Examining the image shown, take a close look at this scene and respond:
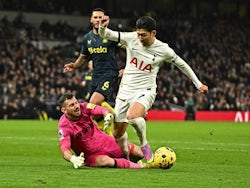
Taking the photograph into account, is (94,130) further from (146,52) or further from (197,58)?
(197,58)

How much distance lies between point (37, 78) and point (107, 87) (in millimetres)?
23162

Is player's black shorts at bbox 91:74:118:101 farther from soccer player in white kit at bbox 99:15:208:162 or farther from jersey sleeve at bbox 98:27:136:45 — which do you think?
jersey sleeve at bbox 98:27:136:45

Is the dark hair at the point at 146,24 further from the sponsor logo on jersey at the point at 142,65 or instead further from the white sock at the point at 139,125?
the white sock at the point at 139,125

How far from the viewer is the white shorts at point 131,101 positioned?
11.8 meters

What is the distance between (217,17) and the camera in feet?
175

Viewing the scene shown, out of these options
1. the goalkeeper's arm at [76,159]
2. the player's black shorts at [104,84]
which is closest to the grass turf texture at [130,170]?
the goalkeeper's arm at [76,159]

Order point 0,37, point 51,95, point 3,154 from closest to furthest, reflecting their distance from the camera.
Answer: point 3,154, point 51,95, point 0,37

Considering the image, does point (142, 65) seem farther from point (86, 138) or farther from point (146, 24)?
point (86, 138)

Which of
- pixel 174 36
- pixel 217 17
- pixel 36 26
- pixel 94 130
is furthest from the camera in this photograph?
pixel 217 17

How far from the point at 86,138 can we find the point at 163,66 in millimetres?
33015

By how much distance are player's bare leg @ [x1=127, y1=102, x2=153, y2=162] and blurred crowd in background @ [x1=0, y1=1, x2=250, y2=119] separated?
74.0ft

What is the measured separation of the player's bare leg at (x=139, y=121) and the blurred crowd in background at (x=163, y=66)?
74.0 ft

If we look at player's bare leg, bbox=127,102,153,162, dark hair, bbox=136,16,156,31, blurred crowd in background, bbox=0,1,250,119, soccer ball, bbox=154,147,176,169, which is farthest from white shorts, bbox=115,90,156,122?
blurred crowd in background, bbox=0,1,250,119

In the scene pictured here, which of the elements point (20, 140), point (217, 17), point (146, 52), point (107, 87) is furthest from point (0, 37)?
point (146, 52)
